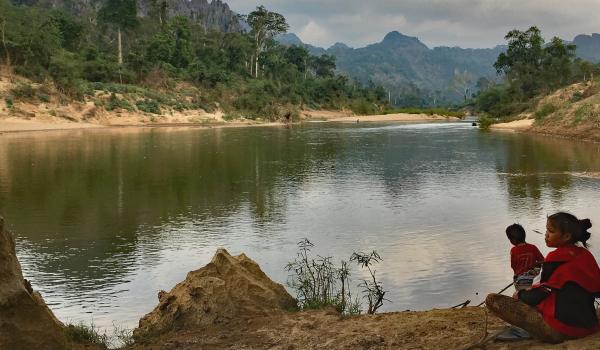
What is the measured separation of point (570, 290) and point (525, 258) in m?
1.14

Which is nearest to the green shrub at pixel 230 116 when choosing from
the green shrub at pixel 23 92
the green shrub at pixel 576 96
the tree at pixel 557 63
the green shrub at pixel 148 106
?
the green shrub at pixel 148 106

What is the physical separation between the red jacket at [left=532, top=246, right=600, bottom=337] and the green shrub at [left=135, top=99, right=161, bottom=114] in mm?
74988

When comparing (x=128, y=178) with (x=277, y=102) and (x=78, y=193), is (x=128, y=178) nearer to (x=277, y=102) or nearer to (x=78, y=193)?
(x=78, y=193)

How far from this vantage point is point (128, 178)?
1038 inches

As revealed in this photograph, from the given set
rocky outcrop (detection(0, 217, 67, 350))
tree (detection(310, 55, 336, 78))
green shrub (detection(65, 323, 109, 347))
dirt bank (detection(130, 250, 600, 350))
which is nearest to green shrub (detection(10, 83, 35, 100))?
dirt bank (detection(130, 250, 600, 350))

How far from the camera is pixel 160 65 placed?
92750 mm

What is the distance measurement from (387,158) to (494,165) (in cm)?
667

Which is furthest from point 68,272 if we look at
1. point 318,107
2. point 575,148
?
point 318,107

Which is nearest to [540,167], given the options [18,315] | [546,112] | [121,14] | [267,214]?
[267,214]

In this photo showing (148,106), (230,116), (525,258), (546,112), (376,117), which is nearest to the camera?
(525,258)

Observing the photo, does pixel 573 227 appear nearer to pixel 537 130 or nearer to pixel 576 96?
pixel 537 130

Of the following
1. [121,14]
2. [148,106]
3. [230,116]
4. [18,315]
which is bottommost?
[18,315]

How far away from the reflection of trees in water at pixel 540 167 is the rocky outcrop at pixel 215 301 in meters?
12.2

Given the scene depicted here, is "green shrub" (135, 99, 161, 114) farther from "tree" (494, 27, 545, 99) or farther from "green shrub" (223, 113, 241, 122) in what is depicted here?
"tree" (494, 27, 545, 99)
